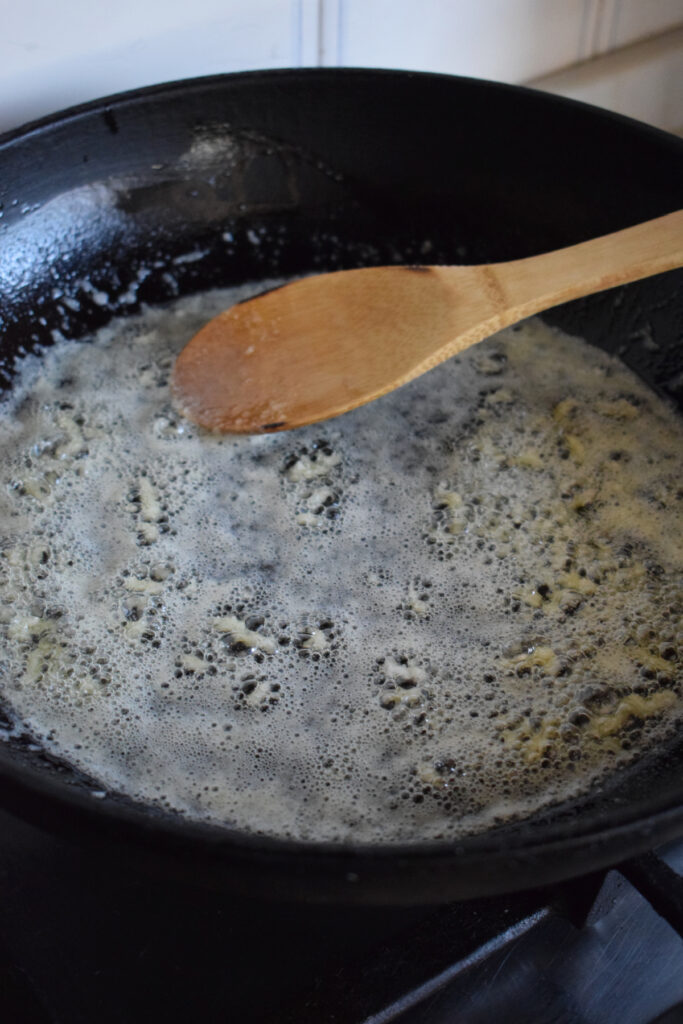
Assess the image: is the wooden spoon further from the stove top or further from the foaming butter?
the stove top

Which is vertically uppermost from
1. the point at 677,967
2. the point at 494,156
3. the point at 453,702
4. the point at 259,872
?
the point at 494,156

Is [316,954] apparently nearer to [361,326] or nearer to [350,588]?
[350,588]

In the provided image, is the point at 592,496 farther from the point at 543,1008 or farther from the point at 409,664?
the point at 543,1008

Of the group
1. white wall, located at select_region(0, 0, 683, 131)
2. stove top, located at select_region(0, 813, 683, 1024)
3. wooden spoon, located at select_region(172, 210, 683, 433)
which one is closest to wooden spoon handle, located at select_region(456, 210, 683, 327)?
wooden spoon, located at select_region(172, 210, 683, 433)

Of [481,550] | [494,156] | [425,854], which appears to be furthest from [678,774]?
[494,156]

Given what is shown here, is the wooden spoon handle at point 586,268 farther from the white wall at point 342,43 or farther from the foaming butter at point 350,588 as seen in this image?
the white wall at point 342,43
